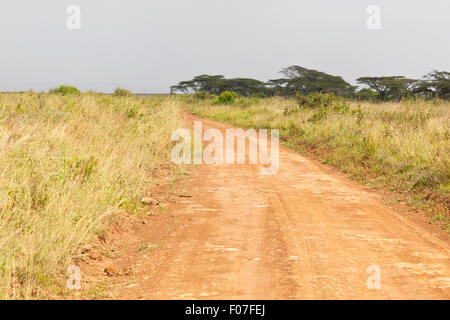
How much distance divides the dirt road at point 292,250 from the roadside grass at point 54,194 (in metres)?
0.73

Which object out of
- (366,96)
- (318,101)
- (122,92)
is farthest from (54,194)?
(366,96)

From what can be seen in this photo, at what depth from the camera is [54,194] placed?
16.5 feet

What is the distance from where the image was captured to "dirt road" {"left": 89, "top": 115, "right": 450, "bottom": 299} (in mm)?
3787

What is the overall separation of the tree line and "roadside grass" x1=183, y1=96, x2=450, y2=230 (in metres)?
4.52

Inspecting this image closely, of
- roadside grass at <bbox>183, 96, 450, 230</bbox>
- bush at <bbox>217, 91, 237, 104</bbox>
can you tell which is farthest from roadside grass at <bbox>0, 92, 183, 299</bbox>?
bush at <bbox>217, 91, 237, 104</bbox>

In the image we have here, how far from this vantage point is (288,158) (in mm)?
11812

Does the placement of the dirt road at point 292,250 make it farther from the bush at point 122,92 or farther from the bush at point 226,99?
the bush at point 226,99

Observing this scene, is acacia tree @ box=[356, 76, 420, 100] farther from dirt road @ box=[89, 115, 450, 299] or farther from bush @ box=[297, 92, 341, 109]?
dirt road @ box=[89, 115, 450, 299]

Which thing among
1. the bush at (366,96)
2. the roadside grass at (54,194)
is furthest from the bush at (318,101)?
the roadside grass at (54,194)

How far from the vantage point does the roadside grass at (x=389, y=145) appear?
308 inches
